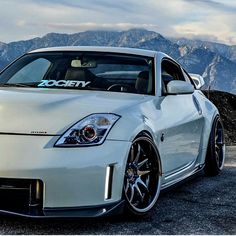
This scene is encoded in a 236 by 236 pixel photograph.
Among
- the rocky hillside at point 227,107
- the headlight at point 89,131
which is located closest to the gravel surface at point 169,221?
the headlight at point 89,131

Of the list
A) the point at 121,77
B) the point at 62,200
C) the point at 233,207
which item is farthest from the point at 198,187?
the point at 62,200

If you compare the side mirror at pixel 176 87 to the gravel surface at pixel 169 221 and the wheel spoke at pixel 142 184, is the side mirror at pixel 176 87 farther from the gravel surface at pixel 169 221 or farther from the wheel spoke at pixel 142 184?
the wheel spoke at pixel 142 184

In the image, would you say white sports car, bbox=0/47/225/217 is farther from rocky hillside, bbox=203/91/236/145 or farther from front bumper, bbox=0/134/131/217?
rocky hillside, bbox=203/91/236/145

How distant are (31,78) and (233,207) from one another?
216cm

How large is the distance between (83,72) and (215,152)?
2106 mm

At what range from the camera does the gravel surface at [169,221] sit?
148 inches

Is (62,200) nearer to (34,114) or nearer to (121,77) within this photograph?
(34,114)

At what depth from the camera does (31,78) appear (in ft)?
17.0

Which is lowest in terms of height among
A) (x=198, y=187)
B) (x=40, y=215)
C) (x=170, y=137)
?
(x=198, y=187)

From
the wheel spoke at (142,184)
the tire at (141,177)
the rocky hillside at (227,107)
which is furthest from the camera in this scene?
the rocky hillside at (227,107)

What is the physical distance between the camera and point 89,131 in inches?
148

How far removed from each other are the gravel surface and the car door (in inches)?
11.8

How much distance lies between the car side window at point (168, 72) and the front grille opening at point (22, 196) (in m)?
Result: 1.86

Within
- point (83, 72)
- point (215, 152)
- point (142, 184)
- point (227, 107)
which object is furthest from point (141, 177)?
point (227, 107)
